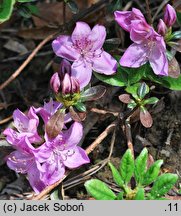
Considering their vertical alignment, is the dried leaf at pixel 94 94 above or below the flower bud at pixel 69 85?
below

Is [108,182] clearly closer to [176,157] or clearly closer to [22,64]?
[176,157]

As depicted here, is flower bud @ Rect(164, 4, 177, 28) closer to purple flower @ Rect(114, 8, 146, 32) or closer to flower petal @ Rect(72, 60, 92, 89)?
purple flower @ Rect(114, 8, 146, 32)

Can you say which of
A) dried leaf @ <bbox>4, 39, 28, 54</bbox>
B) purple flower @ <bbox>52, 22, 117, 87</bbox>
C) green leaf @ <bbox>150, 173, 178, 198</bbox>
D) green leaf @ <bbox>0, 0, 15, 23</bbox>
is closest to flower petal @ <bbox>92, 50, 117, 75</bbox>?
purple flower @ <bbox>52, 22, 117, 87</bbox>

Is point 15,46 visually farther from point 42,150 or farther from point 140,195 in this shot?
point 140,195

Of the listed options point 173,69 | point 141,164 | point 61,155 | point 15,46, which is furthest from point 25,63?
point 141,164

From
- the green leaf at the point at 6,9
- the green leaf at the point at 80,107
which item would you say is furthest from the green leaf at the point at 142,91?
the green leaf at the point at 6,9

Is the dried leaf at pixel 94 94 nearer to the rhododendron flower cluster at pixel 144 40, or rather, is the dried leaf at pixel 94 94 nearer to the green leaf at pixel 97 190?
the rhododendron flower cluster at pixel 144 40
